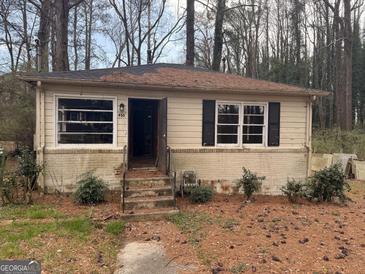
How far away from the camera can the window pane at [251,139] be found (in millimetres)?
9328

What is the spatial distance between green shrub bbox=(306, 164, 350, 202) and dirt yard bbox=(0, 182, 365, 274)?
55 centimetres

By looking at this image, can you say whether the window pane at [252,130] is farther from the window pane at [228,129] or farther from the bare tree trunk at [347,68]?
the bare tree trunk at [347,68]

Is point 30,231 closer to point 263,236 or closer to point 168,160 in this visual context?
point 168,160

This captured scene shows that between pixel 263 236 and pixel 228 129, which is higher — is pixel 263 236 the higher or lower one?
the lower one

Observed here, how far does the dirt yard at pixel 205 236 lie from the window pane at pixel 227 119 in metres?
2.58

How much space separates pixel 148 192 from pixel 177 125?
90.6 inches

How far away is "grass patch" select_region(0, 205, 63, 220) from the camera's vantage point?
626cm

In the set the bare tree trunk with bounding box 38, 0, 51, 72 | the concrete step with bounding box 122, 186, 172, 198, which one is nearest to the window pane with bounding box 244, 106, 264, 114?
the concrete step with bounding box 122, 186, 172, 198

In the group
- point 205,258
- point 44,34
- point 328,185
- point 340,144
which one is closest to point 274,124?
point 328,185

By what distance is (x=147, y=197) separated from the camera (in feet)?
23.2

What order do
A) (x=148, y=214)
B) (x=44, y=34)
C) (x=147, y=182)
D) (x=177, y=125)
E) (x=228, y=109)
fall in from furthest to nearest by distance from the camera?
(x=44, y=34)
(x=228, y=109)
(x=177, y=125)
(x=147, y=182)
(x=148, y=214)

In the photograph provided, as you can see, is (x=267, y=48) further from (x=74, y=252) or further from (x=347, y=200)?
(x=74, y=252)

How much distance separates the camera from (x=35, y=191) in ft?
26.4

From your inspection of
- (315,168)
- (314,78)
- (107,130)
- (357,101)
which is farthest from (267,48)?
(107,130)
